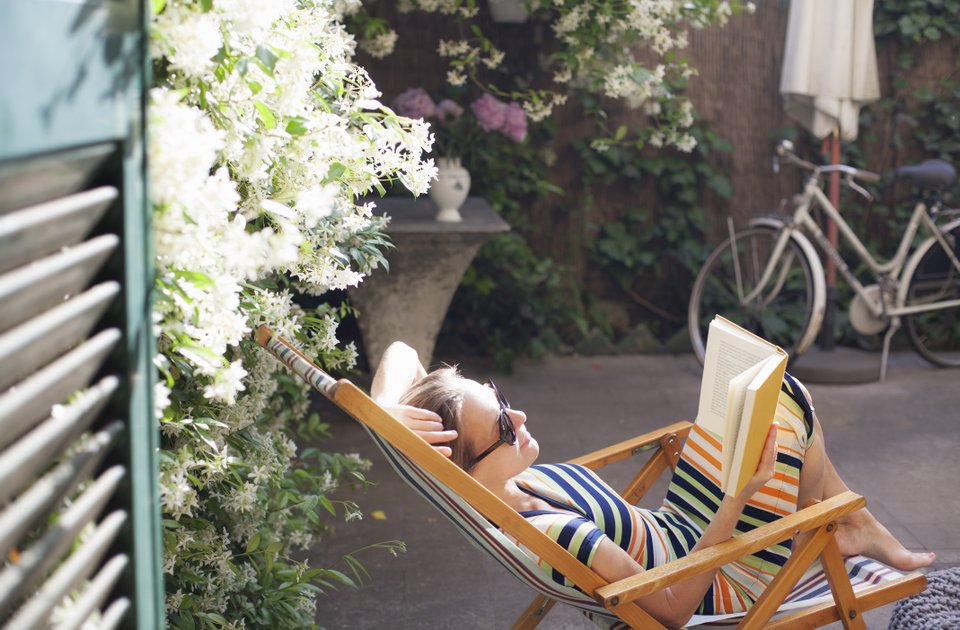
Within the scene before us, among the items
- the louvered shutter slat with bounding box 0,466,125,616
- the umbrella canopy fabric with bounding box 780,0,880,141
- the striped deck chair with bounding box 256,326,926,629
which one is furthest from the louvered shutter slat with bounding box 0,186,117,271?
the umbrella canopy fabric with bounding box 780,0,880,141

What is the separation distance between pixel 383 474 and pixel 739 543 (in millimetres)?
2187

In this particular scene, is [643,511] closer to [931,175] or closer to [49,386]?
[49,386]

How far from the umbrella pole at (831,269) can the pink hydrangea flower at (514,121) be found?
1557 millimetres

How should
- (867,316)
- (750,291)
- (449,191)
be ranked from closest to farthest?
1. (449,191)
2. (867,316)
3. (750,291)

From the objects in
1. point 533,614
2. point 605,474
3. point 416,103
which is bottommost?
point 605,474

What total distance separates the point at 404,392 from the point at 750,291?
374 cm

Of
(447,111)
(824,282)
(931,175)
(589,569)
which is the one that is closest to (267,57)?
(589,569)

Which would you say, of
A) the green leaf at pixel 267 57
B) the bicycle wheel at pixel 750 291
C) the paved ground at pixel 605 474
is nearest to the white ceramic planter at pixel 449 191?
the paved ground at pixel 605 474

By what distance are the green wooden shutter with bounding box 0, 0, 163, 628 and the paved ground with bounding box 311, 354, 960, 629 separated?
180 cm

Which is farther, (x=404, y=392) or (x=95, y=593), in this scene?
(x=404, y=392)

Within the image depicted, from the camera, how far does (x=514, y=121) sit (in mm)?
4766

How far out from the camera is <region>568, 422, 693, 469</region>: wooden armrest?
2455mm

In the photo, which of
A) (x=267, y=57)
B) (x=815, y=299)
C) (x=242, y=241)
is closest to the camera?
(x=242, y=241)

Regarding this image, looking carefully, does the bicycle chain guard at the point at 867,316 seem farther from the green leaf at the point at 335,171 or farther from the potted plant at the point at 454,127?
the green leaf at the point at 335,171
